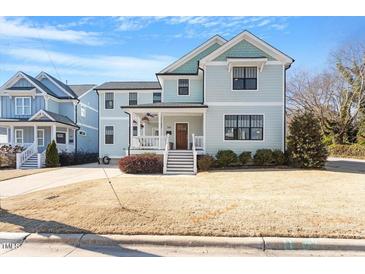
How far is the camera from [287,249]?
4816 mm

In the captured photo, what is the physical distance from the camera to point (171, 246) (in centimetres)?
496

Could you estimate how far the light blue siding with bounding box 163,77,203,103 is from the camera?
21.3m

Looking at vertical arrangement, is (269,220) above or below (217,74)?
below

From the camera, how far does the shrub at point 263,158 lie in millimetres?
17234

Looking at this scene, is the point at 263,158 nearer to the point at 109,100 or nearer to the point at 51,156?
the point at 51,156

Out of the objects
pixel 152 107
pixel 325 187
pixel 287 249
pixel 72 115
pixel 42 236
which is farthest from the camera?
pixel 72 115

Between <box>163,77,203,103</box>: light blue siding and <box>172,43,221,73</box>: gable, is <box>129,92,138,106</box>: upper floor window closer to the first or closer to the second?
<box>163,77,203,103</box>: light blue siding

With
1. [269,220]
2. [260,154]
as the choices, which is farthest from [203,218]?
[260,154]

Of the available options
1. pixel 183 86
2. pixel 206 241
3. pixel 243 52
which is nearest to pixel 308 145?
pixel 243 52

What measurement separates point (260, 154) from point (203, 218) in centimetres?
1199

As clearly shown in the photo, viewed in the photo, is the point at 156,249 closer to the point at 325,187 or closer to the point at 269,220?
the point at 269,220

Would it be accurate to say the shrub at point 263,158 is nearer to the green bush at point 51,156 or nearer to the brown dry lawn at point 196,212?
the brown dry lawn at point 196,212

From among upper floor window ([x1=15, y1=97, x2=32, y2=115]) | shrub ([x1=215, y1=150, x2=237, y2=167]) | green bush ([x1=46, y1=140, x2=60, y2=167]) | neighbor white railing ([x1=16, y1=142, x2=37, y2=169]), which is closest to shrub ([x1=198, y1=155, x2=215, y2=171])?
shrub ([x1=215, y1=150, x2=237, y2=167])

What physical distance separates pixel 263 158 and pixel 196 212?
11.5 metres
